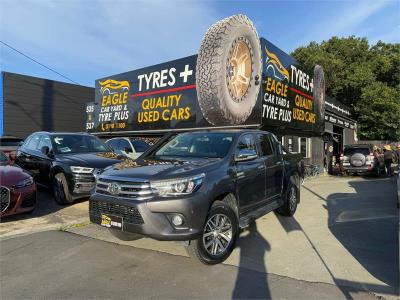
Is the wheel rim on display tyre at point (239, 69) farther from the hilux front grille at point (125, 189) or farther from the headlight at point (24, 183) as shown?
the hilux front grille at point (125, 189)

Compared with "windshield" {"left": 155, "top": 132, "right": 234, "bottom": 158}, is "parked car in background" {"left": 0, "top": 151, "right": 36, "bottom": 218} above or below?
below

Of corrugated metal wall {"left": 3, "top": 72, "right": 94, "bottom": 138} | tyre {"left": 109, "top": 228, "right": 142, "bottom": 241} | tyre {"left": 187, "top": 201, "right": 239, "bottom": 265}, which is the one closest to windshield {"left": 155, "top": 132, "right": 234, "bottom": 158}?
tyre {"left": 187, "top": 201, "right": 239, "bottom": 265}

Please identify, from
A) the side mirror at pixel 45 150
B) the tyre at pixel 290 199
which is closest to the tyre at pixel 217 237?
the tyre at pixel 290 199

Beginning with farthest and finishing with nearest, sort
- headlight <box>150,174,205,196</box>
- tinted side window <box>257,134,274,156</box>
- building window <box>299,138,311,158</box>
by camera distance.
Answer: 1. building window <box>299,138,311,158</box>
2. tinted side window <box>257,134,274,156</box>
3. headlight <box>150,174,205,196</box>

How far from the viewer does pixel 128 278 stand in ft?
15.5

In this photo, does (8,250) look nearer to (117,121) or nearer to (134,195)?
(134,195)

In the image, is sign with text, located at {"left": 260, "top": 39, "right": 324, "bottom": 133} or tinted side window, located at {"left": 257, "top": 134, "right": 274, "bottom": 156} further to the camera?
sign with text, located at {"left": 260, "top": 39, "right": 324, "bottom": 133}

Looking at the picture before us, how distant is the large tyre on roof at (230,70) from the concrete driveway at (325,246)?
17.0ft

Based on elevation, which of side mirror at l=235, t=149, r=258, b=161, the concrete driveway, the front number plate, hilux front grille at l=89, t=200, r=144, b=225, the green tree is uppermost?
the green tree

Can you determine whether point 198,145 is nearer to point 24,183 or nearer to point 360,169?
point 24,183

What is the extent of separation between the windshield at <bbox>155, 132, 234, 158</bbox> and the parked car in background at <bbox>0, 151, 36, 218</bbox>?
9.43ft

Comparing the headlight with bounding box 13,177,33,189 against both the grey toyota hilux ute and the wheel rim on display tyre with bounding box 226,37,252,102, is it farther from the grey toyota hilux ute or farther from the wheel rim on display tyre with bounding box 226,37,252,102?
the wheel rim on display tyre with bounding box 226,37,252,102

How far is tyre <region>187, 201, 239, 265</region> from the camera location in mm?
4996

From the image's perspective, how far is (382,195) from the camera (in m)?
11.3
